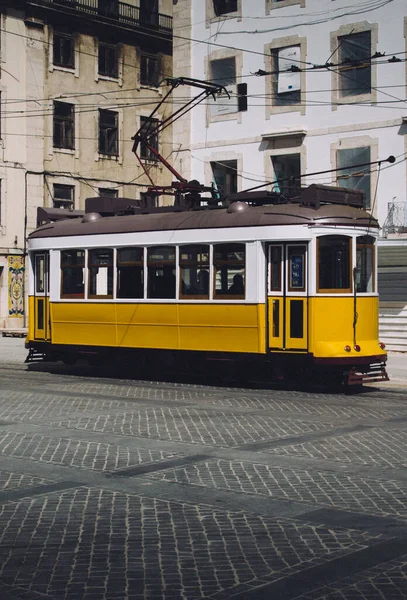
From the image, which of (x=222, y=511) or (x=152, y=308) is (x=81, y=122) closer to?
(x=152, y=308)

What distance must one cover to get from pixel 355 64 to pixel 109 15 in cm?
2049

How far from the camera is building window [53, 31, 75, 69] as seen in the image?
1787 inches

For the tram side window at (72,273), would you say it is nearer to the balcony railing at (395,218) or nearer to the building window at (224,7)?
the balcony railing at (395,218)

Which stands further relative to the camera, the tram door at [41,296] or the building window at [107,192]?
the building window at [107,192]

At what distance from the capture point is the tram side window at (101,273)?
21703 millimetres

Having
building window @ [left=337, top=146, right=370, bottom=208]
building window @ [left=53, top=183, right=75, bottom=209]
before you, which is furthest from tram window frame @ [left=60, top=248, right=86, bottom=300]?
building window @ [left=53, top=183, right=75, bottom=209]

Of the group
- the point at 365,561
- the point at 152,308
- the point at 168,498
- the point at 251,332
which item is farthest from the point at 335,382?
the point at 365,561

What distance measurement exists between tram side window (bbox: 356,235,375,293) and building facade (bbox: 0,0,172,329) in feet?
73.2

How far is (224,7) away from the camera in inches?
1325

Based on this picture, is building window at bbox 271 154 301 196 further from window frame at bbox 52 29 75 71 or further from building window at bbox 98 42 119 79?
building window at bbox 98 42 119 79

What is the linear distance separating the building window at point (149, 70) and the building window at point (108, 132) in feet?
9.50

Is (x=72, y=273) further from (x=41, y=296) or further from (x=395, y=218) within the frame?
(x=395, y=218)

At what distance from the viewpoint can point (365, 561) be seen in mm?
7012

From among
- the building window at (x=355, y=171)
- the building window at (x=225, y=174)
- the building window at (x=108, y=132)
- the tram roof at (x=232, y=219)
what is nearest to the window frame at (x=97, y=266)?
the tram roof at (x=232, y=219)
